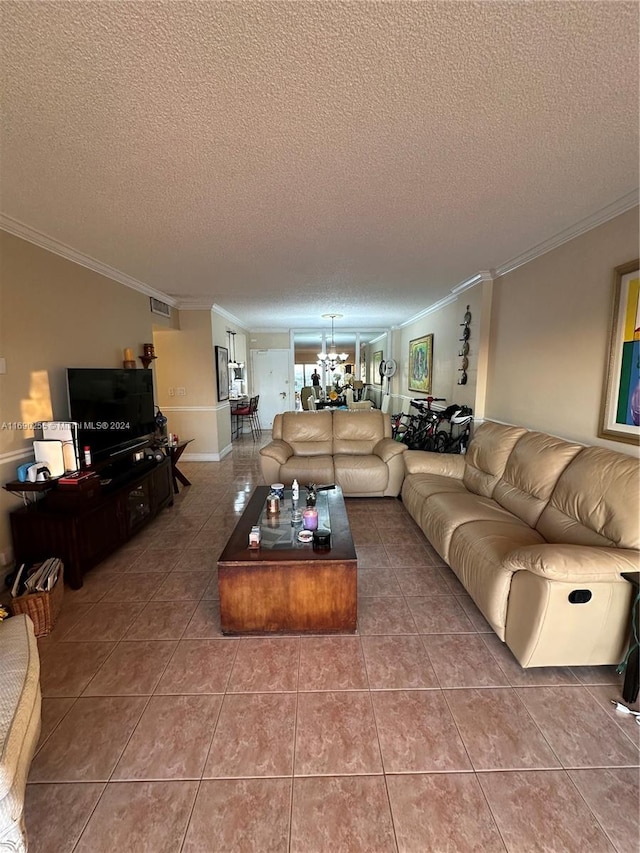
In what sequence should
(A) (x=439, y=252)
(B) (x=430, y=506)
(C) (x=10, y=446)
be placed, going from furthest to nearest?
1. (A) (x=439, y=252)
2. (B) (x=430, y=506)
3. (C) (x=10, y=446)

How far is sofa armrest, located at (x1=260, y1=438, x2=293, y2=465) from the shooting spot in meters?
3.90

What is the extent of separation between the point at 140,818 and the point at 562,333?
3.61 meters

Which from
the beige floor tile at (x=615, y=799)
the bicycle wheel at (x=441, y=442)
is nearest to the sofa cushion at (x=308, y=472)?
the bicycle wheel at (x=441, y=442)

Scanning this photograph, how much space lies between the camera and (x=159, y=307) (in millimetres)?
4754

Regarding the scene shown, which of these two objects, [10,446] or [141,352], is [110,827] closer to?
[10,446]

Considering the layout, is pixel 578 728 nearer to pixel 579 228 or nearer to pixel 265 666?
pixel 265 666

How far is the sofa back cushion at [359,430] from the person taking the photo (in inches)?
172

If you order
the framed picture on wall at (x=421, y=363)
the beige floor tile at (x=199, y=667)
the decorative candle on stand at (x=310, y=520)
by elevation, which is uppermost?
the framed picture on wall at (x=421, y=363)

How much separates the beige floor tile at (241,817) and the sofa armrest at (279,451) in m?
2.79

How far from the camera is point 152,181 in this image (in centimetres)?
197

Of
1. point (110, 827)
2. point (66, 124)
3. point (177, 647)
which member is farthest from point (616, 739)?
point (66, 124)

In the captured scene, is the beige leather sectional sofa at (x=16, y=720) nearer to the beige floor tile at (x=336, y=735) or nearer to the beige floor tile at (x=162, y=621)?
the beige floor tile at (x=162, y=621)

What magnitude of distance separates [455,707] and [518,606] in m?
0.53

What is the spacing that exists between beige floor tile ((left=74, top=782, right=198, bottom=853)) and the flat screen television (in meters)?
2.19
